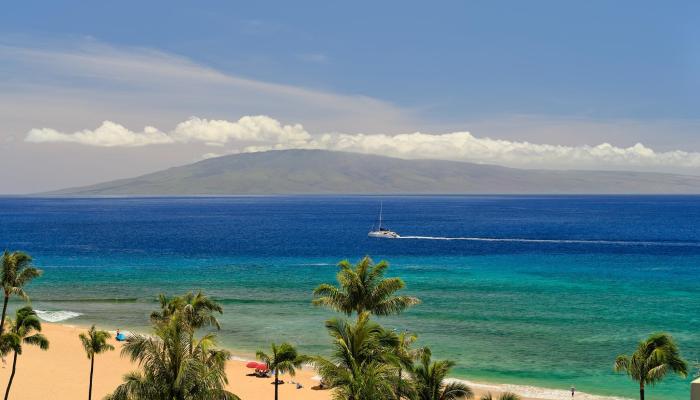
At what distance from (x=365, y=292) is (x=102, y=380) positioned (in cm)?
2749

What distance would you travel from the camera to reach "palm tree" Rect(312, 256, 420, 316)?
32688mm

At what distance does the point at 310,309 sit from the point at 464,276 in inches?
1389

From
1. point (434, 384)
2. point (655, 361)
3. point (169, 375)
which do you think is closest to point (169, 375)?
point (169, 375)

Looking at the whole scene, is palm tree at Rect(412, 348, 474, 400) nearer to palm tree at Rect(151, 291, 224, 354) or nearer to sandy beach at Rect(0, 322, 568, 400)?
palm tree at Rect(151, 291, 224, 354)

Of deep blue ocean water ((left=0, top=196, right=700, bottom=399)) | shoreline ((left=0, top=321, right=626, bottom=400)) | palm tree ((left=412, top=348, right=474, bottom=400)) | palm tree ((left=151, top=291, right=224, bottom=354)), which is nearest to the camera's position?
palm tree ((left=412, top=348, right=474, bottom=400))

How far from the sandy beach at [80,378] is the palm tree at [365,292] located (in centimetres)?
1479

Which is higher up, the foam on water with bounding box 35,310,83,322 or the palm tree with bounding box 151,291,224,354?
the palm tree with bounding box 151,291,224,354

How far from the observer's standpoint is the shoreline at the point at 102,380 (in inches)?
1772

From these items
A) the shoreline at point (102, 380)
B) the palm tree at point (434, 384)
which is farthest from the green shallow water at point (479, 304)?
the palm tree at point (434, 384)

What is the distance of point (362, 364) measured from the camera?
23516mm

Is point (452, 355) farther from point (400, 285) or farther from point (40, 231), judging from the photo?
point (40, 231)

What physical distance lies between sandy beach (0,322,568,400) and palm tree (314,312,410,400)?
22171 millimetres

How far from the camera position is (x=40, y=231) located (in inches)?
7657

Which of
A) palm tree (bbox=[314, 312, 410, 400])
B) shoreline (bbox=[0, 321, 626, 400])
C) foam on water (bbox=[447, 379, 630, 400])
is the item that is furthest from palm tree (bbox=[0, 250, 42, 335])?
foam on water (bbox=[447, 379, 630, 400])
